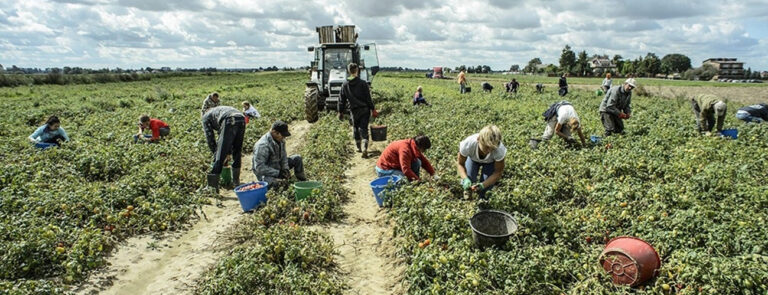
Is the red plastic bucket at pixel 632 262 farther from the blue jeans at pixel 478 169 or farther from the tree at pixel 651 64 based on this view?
the tree at pixel 651 64

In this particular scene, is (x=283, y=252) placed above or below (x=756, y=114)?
below

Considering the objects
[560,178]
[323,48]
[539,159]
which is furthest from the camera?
[323,48]

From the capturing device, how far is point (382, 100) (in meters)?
20.2

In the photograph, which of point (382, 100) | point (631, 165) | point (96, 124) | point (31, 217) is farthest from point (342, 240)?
point (382, 100)

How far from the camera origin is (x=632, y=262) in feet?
12.0

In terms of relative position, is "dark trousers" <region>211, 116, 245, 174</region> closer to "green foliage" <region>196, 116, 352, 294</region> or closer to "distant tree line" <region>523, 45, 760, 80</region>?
"green foliage" <region>196, 116, 352, 294</region>

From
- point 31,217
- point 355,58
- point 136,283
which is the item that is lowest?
point 136,283

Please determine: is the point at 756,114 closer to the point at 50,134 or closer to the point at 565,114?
the point at 565,114

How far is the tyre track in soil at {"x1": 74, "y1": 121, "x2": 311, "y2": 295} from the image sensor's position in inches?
169

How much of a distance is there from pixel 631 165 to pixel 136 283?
7.20 meters

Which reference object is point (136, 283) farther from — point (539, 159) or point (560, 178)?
point (539, 159)

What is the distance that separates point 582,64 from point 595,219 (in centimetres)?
7894

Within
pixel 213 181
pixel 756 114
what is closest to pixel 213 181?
pixel 213 181

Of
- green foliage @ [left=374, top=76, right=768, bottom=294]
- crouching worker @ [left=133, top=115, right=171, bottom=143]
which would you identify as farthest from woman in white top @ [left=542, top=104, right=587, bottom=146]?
crouching worker @ [left=133, top=115, right=171, bottom=143]
